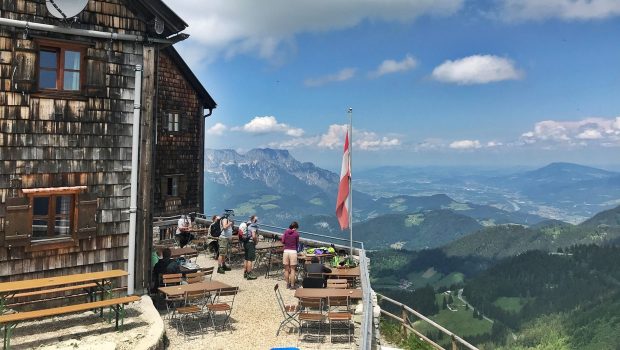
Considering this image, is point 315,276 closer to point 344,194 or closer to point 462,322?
point 344,194

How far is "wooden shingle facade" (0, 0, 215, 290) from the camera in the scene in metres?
9.55

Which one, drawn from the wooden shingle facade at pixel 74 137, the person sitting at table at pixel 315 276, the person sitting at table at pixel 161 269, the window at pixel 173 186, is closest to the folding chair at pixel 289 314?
the person sitting at table at pixel 315 276

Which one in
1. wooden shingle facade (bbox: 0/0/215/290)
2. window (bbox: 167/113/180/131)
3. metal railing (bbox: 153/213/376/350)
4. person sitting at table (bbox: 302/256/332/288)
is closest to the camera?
metal railing (bbox: 153/213/376/350)

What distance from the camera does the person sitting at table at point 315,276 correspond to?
11.3 meters

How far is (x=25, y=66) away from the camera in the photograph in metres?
9.59

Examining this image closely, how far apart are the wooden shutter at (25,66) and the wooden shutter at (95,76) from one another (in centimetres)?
99

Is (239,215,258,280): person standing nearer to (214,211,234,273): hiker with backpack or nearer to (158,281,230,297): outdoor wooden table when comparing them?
(214,211,234,273): hiker with backpack

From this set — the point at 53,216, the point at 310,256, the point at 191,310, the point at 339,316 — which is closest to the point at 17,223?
the point at 53,216

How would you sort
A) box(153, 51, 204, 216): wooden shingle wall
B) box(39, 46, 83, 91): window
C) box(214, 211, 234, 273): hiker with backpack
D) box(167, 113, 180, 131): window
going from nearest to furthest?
box(39, 46, 83, 91): window → box(214, 211, 234, 273): hiker with backpack → box(153, 51, 204, 216): wooden shingle wall → box(167, 113, 180, 131): window

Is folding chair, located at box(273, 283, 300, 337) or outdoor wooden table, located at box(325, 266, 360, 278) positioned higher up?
outdoor wooden table, located at box(325, 266, 360, 278)

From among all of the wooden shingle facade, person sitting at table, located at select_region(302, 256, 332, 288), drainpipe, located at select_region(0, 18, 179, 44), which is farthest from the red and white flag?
drainpipe, located at select_region(0, 18, 179, 44)

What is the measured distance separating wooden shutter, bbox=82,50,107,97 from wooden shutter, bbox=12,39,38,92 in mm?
994

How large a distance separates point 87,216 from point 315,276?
584 centimetres

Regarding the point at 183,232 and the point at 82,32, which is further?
the point at 183,232
